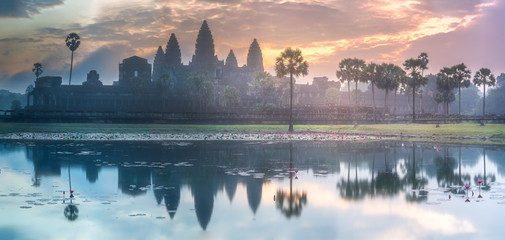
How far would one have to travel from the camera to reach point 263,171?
1995cm

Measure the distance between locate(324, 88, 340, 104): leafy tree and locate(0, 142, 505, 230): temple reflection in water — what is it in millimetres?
119836

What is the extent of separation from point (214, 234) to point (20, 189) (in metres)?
8.93

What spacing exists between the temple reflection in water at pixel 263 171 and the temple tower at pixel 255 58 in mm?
136761

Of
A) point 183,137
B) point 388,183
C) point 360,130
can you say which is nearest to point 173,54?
point 360,130

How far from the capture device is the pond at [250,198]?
34.3ft

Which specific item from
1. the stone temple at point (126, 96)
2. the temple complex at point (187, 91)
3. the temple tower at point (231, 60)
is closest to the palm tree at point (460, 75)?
the temple complex at point (187, 91)

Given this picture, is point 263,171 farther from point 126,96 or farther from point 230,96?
point 126,96

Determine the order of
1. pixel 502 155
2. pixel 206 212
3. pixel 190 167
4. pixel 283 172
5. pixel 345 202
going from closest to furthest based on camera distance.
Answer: pixel 206 212
pixel 345 202
pixel 283 172
pixel 190 167
pixel 502 155

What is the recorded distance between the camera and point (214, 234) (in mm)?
10109

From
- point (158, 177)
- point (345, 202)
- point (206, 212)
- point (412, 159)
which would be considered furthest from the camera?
point (412, 159)

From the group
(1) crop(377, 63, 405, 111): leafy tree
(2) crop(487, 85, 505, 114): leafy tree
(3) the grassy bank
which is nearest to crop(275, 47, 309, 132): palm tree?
(3) the grassy bank

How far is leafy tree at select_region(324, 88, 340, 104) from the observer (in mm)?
149625

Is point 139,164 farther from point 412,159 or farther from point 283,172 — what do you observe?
point 412,159

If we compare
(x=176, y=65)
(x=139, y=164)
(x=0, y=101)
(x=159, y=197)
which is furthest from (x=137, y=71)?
(x=159, y=197)
